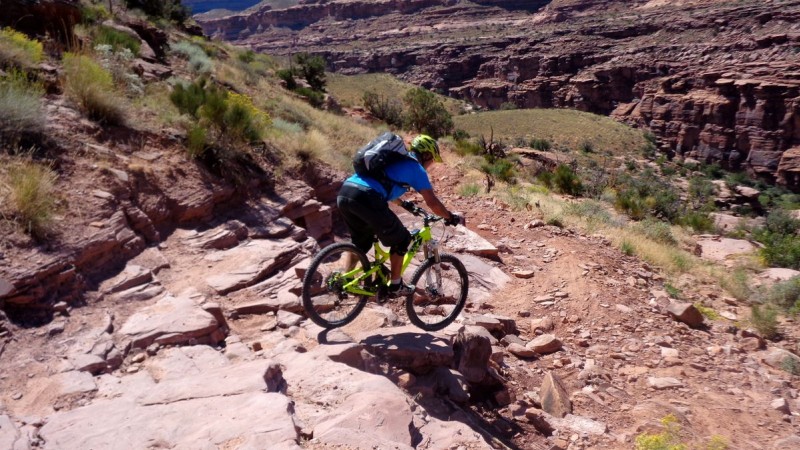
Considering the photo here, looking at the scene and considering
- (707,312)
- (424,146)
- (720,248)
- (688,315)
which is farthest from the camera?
(720,248)

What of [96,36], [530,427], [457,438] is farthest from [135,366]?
[96,36]

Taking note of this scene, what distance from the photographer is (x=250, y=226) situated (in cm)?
661

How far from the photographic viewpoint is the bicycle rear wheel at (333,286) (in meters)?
4.42

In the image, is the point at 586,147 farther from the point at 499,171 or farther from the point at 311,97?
the point at 499,171

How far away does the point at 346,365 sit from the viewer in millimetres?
3873

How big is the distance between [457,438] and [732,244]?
10554mm

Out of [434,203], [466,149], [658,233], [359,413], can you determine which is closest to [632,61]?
[466,149]

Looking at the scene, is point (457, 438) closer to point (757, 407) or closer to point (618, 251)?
point (757, 407)

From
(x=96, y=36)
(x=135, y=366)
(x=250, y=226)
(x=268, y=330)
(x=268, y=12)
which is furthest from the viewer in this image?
(x=268, y=12)

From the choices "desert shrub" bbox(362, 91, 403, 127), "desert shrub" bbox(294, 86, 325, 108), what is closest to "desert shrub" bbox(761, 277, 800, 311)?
"desert shrub" bbox(294, 86, 325, 108)

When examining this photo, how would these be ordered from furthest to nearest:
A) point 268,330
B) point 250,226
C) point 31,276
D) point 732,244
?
point 732,244 → point 250,226 → point 268,330 → point 31,276

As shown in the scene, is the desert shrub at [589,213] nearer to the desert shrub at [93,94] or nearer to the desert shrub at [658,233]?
the desert shrub at [658,233]

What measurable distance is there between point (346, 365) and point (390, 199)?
1335 millimetres

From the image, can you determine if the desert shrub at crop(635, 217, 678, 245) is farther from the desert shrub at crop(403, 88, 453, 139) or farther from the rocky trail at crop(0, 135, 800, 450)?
the desert shrub at crop(403, 88, 453, 139)
